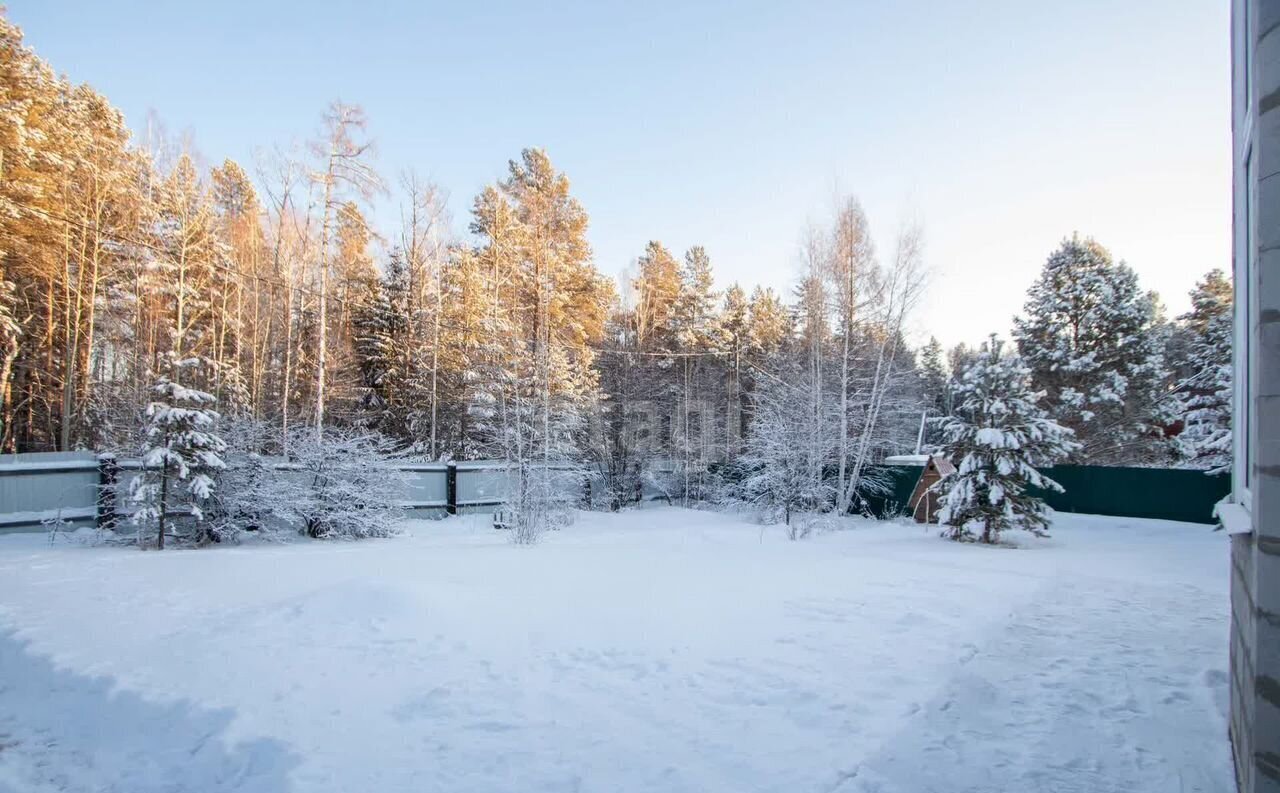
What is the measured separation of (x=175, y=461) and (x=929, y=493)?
15.3 m

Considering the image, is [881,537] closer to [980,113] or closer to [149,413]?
[980,113]

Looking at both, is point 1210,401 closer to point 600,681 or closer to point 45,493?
point 600,681

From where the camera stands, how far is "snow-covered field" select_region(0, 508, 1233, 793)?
2.73m

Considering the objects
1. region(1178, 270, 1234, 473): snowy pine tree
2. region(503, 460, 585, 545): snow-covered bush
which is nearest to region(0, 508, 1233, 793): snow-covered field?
region(503, 460, 585, 545): snow-covered bush

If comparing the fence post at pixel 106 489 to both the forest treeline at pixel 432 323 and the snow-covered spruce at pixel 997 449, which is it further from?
the snow-covered spruce at pixel 997 449

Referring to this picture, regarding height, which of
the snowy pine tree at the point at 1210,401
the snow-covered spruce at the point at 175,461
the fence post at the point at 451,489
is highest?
the snowy pine tree at the point at 1210,401

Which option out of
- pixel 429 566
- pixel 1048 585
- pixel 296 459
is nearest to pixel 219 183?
pixel 296 459

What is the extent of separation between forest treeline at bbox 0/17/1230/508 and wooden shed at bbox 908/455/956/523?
1553mm

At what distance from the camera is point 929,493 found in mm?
15312

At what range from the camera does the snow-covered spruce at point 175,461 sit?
9148 millimetres

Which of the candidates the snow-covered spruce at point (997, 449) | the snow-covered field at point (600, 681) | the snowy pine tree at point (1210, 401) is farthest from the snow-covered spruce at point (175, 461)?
the snowy pine tree at point (1210, 401)

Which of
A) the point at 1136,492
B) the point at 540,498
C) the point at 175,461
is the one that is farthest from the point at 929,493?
the point at 175,461

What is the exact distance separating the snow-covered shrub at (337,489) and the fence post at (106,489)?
7.77 ft

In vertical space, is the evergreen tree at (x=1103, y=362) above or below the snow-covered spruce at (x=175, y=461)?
above
